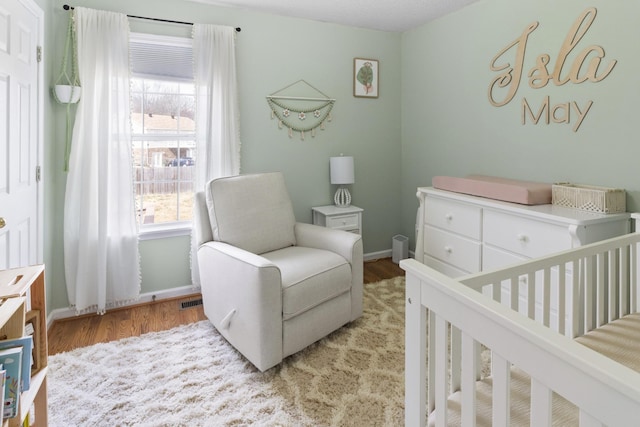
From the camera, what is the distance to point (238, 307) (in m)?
2.12

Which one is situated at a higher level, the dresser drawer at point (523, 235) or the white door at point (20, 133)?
the white door at point (20, 133)

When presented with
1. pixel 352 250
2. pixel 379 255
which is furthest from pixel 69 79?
pixel 379 255

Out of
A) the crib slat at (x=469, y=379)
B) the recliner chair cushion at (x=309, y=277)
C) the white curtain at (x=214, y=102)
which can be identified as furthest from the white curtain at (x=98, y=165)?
the crib slat at (x=469, y=379)

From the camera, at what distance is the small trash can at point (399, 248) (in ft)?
12.7

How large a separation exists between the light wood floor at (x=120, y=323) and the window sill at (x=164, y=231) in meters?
0.51

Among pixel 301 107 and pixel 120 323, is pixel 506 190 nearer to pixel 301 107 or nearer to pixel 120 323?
pixel 301 107

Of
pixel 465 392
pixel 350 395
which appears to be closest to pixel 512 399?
pixel 465 392

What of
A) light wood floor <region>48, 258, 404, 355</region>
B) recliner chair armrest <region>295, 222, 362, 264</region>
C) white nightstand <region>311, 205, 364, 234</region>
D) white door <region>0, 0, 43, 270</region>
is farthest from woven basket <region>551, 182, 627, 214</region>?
white door <region>0, 0, 43, 270</region>

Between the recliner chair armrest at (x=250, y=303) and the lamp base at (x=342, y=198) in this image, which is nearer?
the recliner chair armrest at (x=250, y=303)

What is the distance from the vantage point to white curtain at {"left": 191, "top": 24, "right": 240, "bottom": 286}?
296 centimetres

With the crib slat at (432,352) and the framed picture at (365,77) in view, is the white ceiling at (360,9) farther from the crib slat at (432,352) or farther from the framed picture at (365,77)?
the crib slat at (432,352)

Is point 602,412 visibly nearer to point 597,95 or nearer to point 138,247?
point 597,95

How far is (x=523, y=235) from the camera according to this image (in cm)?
223

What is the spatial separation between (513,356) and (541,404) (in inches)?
3.8
